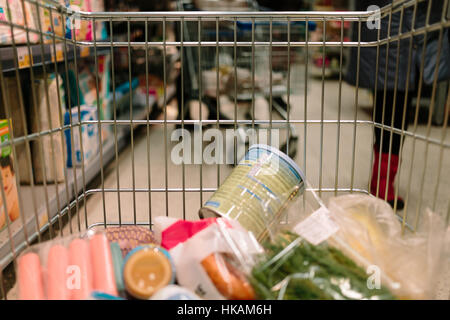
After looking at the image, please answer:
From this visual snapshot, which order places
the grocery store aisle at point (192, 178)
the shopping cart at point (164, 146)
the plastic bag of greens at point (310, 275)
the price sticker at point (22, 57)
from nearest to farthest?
the plastic bag of greens at point (310, 275)
the shopping cart at point (164, 146)
the price sticker at point (22, 57)
the grocery store aisle at point (192, 178)

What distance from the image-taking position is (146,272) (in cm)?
92

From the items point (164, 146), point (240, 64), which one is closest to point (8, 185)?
point (164, 146)

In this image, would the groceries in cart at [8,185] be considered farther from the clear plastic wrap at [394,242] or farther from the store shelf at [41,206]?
the clear plastic wrap at [394,242]

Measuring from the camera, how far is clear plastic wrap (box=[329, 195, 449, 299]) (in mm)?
866

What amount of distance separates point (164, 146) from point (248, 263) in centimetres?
75

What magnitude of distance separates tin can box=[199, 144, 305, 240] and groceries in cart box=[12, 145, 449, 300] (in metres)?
0.08

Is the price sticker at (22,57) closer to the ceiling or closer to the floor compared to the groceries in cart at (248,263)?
closer to the ceiling

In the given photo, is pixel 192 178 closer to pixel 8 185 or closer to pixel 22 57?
pixel 8 185

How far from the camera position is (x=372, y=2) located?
1913 millimetres

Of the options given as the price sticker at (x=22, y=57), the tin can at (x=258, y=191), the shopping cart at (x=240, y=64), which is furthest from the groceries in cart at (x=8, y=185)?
→ the shopping cart at (x=240, y=64)

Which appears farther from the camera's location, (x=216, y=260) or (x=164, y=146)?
(x=164, y=146)

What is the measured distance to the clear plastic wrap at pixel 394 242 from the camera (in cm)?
87

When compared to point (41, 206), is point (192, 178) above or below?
below
